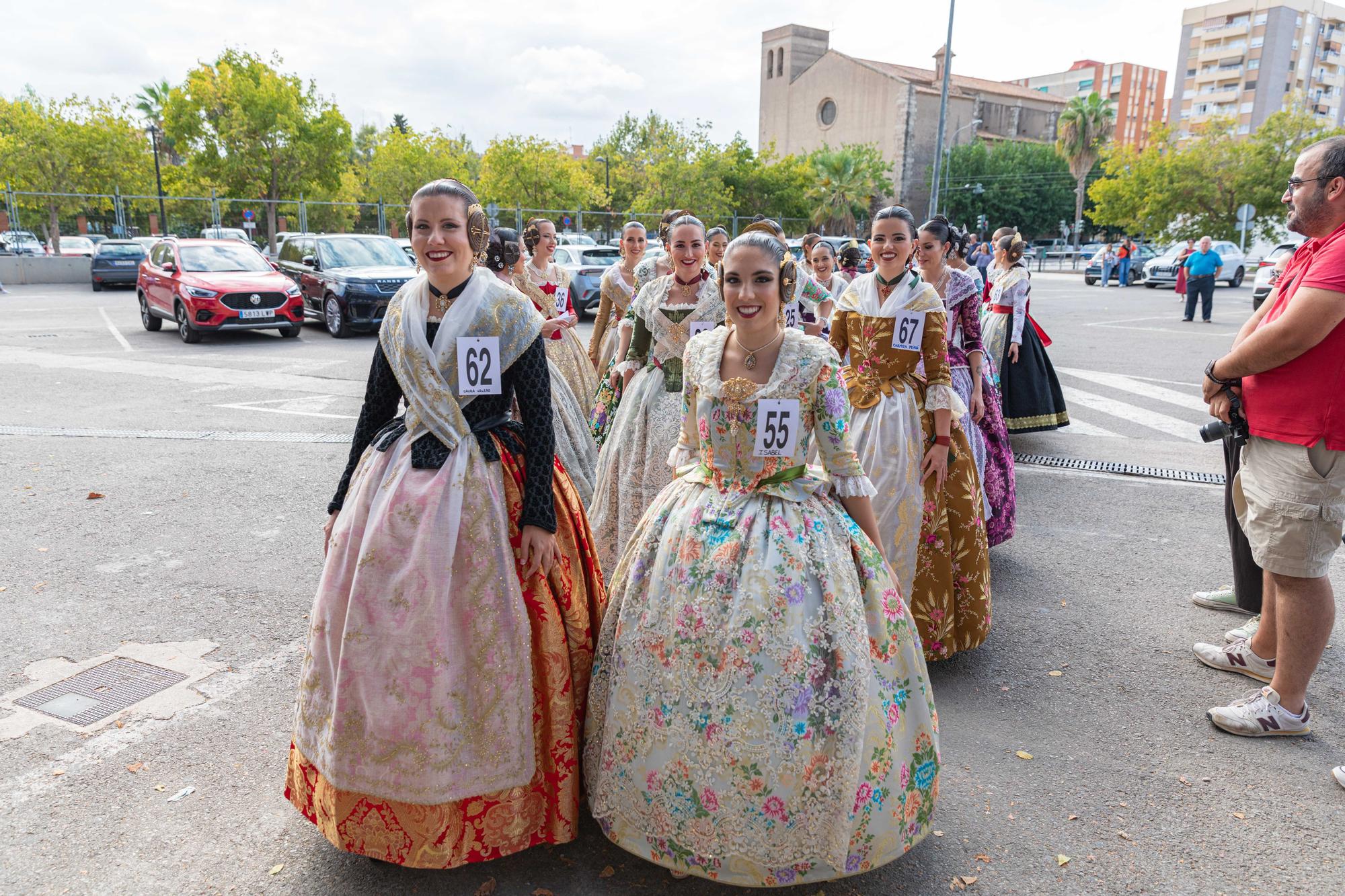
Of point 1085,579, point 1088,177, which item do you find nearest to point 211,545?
point 1085,579

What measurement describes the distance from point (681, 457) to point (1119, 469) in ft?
19.1

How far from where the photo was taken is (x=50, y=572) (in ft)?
16.2

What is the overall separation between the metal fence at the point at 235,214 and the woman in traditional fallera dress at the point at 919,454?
2120cm

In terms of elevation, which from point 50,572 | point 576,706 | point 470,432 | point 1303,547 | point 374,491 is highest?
point 470,432

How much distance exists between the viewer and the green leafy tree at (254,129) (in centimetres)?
3030

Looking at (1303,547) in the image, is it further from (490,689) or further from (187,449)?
(187,449)

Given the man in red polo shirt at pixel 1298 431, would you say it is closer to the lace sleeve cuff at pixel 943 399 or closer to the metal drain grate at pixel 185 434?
the lace sleeve cuff at pixel 943 399

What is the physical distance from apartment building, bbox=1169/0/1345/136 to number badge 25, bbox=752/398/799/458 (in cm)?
9756

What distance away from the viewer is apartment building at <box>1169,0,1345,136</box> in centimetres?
8219

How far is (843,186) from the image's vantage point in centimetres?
5294

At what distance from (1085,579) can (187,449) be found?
712 centimetres

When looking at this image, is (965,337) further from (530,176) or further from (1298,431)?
(530,176)

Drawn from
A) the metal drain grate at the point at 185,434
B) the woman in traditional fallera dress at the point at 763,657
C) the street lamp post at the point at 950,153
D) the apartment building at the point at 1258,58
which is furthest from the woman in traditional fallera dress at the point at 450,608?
the apartment building at the point at 1258,58

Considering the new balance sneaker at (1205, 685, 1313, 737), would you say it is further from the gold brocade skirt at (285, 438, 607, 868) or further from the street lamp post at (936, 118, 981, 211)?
the street lamp post at (936, 118, 981, 211)
